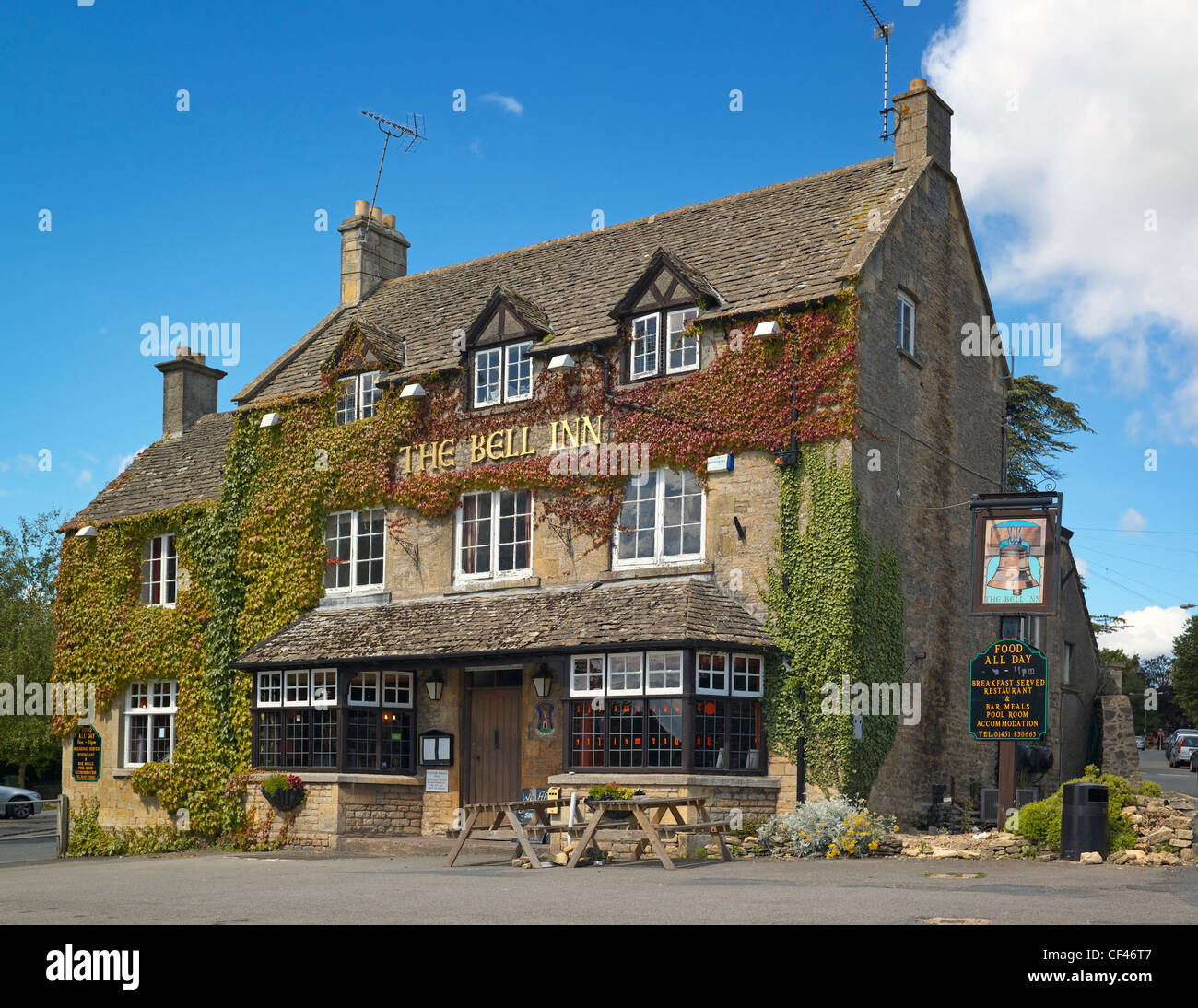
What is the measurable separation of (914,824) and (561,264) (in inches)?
518

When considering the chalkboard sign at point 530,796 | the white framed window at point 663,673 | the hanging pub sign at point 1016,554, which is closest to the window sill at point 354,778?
the chalkboard sign at point 530,796

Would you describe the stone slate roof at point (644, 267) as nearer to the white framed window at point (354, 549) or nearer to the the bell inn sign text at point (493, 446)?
the the bell inn sign text at point (493, 446)

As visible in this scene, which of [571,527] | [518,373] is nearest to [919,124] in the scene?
[518,373]

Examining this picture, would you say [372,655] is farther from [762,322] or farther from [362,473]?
[762,322]

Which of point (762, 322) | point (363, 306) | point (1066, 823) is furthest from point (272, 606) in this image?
point (1066, 823)

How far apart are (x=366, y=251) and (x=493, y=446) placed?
9897mm

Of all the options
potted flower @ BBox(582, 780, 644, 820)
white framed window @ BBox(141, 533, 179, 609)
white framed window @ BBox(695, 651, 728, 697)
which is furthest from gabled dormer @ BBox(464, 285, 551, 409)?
white framed window @ BBox(141, 533, 179, 609)

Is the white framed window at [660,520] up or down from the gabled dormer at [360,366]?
down

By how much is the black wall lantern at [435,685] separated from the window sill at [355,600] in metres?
2.18

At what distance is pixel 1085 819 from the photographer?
16.8 m

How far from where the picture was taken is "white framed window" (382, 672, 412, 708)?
971 inches

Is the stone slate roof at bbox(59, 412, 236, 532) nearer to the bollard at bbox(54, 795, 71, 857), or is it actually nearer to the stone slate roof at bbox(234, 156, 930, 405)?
the stone slate roof at bbox(234, 156, 930, 405)

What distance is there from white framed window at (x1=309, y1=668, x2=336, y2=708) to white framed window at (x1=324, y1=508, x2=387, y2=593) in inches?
94.1

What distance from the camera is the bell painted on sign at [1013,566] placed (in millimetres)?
19500
